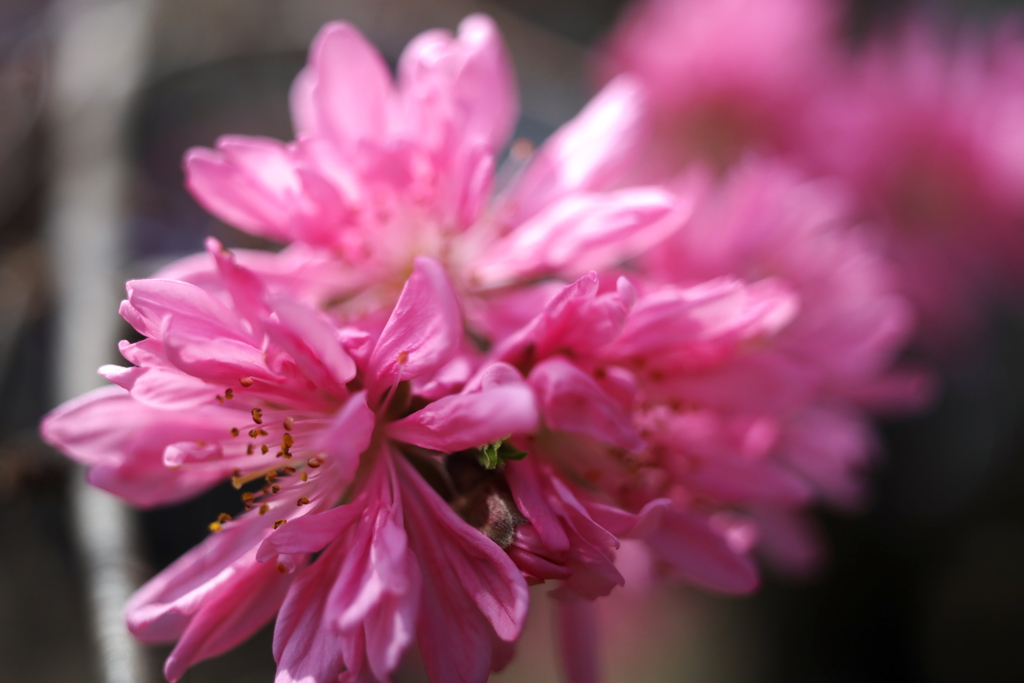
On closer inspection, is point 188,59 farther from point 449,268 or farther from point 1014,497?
point 1014,497

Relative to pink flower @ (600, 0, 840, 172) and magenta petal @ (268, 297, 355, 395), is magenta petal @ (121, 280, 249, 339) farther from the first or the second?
pink flower @ (600, 0, 840, 172)

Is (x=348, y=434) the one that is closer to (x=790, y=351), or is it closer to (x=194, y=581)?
(x=194, y=581)

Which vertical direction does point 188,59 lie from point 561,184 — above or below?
above

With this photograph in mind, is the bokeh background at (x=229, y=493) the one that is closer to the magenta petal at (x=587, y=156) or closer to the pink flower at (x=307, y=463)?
the pink flower at (x=307, y=463)

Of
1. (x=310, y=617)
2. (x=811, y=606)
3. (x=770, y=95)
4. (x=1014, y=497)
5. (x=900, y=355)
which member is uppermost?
(x=770, y=95)

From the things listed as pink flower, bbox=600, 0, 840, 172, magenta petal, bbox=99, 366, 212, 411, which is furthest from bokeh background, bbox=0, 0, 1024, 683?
A: magenta petal, bbox=99, 366, 212, 411

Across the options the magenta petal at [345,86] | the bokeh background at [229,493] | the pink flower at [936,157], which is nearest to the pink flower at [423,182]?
the magenta petal at [345,86]

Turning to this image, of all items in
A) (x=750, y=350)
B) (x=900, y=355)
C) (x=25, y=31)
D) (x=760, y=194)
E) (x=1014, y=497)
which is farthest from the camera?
(x=25, y=31)

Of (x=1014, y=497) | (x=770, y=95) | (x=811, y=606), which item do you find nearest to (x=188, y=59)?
(x=770, y=95)
